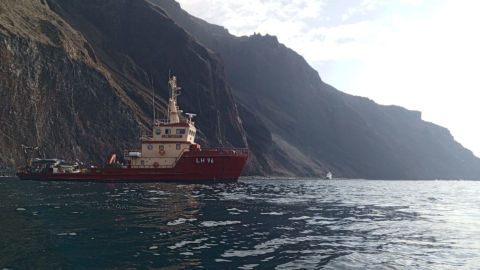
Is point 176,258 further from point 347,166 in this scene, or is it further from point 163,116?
point 347,166

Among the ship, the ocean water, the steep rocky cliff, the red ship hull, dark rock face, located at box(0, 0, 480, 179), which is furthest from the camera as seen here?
dark rock face, located at box(0, 0, 480, 179)

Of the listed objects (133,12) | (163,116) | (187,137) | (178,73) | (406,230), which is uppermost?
(133,12)

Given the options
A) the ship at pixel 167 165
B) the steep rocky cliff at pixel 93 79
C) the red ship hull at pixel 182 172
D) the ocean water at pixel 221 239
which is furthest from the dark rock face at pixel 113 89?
the ocean water at pixel 221 239

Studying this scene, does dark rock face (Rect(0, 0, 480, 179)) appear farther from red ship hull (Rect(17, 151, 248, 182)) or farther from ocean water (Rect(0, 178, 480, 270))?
ocean water (Rect(0, 178, 480, 270))

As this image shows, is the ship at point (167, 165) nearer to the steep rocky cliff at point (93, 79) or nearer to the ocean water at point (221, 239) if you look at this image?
the steep rocky cliff at point (93, 79)

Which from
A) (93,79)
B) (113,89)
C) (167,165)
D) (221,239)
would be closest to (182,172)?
(167,165)

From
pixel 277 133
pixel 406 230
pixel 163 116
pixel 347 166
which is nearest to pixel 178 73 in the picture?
pixel 163 116

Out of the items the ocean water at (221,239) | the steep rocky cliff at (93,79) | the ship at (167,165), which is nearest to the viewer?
the ocean water at (221,239)

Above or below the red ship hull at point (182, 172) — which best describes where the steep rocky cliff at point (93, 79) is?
above

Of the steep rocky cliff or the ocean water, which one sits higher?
the steep rocky cliff

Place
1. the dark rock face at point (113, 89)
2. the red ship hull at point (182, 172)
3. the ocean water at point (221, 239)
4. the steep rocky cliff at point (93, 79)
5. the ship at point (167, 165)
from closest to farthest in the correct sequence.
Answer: the ocean water at point (221, 239) → the red ship hull at point (182, 172) → the ship at point (167, 165) → the steep rocky cliff at point (93, 79) → the dark rock face at point (113, 89)

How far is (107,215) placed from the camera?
57.0 ft

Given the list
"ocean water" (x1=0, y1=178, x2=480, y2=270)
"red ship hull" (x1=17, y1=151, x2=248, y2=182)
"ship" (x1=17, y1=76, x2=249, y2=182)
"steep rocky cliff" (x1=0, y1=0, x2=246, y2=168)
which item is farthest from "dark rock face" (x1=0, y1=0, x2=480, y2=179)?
"ocean water" (x1=0, y1=178, x2=480, y2=270)

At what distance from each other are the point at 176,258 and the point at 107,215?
27.8 feet
